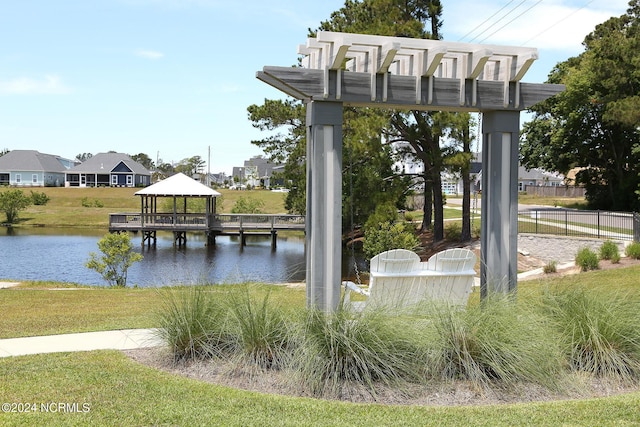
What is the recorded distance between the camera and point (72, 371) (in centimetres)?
504

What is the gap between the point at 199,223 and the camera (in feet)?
113

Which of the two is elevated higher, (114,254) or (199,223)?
(114,254)

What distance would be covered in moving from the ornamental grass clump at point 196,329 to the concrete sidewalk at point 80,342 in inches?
12.6

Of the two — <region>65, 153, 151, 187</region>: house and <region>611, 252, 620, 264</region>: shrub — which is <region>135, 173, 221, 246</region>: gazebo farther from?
<region>65, 153, 151, 187</region>: house

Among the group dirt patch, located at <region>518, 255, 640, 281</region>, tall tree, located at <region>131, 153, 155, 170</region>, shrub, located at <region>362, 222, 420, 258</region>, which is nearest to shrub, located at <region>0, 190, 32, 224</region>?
shrub, located at <region>362, 222, 420, 258</region>

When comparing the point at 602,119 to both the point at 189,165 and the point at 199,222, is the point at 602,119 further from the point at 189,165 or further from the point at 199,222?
the point at 189,165

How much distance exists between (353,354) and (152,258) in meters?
24.0

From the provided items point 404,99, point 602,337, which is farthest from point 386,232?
point 602,337

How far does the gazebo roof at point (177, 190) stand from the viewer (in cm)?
3228

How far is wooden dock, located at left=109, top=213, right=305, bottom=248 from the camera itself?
1330 inches

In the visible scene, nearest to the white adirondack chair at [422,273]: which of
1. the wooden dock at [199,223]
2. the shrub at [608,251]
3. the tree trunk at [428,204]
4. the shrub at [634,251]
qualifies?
the shrub at [608,251]

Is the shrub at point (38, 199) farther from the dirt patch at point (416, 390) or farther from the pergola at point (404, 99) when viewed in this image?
the dirt patch at point (416, 390)

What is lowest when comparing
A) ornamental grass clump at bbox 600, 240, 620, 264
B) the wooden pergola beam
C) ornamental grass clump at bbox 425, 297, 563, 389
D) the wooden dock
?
the wooden dock

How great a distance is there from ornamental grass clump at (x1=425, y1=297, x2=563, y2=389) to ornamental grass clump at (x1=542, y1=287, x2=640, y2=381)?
32 centimetres
